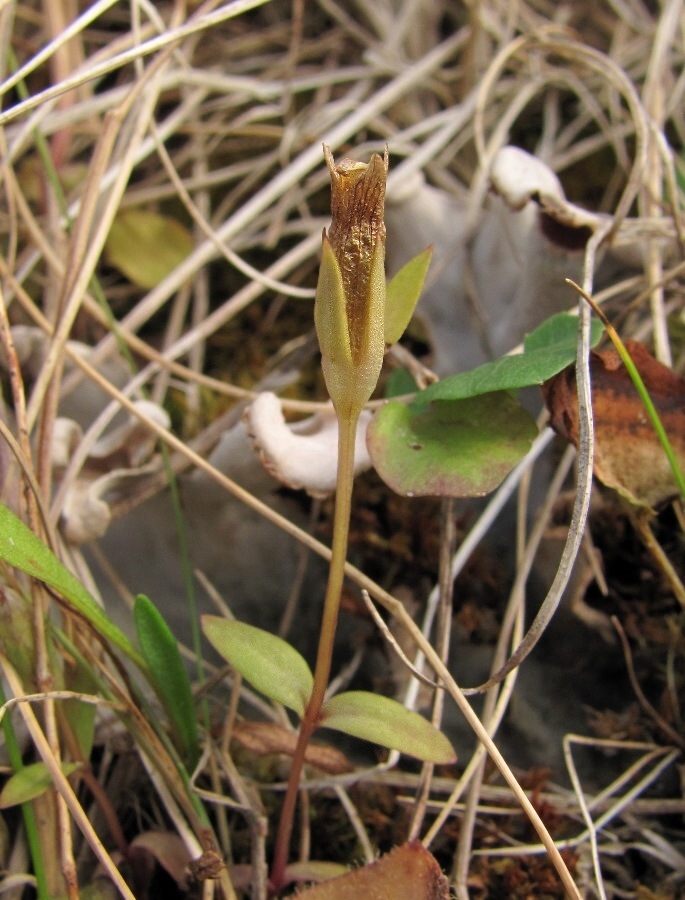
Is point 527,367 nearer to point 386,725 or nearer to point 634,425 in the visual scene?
point 634,425

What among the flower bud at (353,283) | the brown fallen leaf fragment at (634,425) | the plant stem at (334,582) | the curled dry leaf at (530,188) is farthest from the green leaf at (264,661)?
the curled dry leaf at (530,188)

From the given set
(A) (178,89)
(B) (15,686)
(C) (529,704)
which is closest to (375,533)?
(C) (529,704)

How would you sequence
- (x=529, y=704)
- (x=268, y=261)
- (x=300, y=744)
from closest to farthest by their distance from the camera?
(x=300, y=744)
(x=529, y=704)
(x=268, y=261)

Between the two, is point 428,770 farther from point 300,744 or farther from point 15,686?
point 15,686

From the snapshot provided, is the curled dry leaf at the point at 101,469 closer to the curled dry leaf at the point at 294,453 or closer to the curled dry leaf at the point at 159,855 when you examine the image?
the curled dry leaf at the point at 294,453

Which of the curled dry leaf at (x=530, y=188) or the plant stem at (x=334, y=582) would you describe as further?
the curled dry leaf at (x=530, y=188)

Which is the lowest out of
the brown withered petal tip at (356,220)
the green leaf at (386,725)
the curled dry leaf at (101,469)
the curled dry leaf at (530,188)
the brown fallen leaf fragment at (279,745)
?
the brown fallen leaf fragment at (279,745)

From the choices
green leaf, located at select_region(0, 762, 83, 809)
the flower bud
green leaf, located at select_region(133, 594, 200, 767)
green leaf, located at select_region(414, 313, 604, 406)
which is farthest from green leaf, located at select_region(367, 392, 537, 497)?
green leaf, located at select_region(0, 762, 83, 809)
